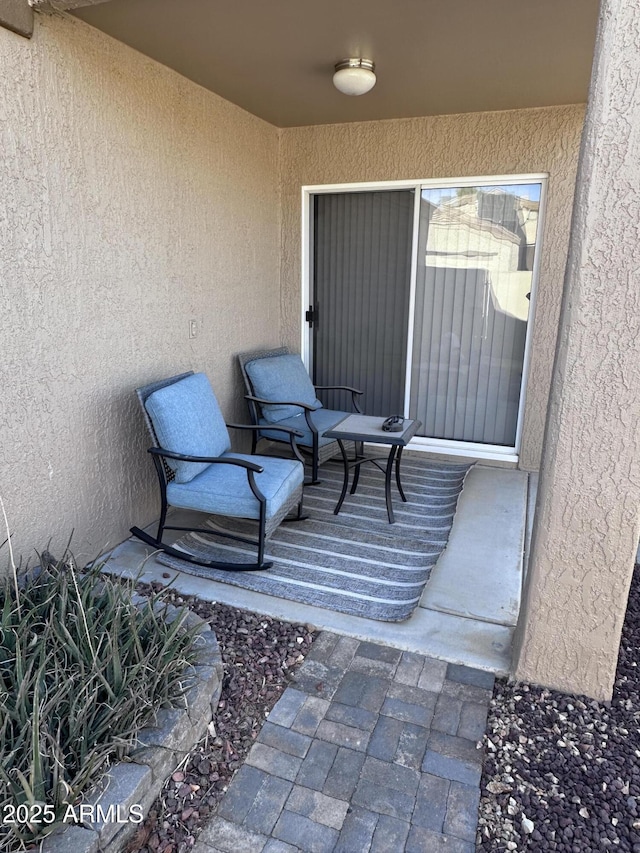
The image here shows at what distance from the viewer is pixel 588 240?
1.78m

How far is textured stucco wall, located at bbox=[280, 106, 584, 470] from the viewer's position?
4199 millimetres

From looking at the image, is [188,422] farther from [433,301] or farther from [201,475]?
[433,301]

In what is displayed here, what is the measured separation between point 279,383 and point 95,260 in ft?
6.11

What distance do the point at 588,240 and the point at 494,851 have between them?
1.81 m

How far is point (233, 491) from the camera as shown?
308cm

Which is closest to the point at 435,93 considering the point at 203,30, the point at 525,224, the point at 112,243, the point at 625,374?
the point at 525,224

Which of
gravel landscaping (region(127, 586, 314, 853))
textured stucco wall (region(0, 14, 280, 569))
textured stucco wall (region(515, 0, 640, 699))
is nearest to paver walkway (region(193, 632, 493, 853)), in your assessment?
gravel landscaping (region(127, 586, 314, 853))

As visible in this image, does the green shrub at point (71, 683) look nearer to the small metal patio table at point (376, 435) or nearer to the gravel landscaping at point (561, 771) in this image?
the gravel landscaping at point (561, 771)

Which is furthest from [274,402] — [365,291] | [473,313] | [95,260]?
[473,313]

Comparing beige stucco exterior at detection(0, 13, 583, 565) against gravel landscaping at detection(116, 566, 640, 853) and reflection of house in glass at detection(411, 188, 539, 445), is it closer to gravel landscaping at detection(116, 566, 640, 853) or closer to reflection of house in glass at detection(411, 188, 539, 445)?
reflection of house in glass at detection(411, 188, 539, 445)

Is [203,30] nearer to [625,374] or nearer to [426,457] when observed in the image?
[625,374]

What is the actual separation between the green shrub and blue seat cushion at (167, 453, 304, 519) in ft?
2.70

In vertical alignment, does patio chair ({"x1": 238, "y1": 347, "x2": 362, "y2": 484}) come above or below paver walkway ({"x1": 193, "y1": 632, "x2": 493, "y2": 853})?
above

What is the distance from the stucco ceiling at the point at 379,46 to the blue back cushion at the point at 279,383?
1.88 metres
